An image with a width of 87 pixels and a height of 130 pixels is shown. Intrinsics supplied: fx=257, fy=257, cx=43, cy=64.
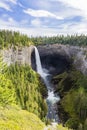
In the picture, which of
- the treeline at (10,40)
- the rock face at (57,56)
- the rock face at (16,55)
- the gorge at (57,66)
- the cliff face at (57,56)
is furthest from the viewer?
the cliff face at (57,56)

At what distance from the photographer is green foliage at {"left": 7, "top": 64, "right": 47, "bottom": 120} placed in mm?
84000

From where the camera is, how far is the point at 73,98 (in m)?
93.2

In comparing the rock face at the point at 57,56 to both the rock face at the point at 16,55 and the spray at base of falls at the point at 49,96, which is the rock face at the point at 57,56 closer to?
the spray at base of falls at the point at 49,96

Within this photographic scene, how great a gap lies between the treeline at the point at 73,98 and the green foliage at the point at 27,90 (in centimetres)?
764

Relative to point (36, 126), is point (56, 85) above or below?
below

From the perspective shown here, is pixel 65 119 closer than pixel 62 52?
Yes

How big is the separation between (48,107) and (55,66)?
45119 mm

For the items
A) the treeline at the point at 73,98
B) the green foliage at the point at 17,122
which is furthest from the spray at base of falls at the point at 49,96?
the green foliage at the point at 17,122

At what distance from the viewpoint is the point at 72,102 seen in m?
90.8

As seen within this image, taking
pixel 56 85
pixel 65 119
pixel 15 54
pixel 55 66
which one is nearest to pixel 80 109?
pixel 65 119

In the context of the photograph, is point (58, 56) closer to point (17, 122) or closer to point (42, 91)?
point (42, 91)

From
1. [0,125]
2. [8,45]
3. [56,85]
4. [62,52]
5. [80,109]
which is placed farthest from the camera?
[62,52]

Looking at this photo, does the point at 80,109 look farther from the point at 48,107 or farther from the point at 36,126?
the point at 36,126

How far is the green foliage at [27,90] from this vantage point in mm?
84000
